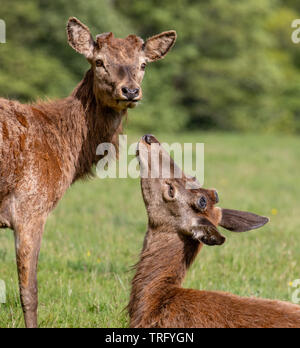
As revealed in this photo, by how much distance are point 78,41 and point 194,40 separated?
39725 mm

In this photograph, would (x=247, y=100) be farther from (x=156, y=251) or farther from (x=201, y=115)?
(x=156, y=251)

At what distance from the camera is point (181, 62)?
43281 mm

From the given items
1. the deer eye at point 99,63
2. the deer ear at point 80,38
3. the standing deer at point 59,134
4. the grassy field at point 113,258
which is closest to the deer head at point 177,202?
the grassy field at point 113,258

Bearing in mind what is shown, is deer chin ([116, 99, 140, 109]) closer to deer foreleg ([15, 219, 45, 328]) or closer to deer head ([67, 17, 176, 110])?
deer head ([67, 17, 176, 110])

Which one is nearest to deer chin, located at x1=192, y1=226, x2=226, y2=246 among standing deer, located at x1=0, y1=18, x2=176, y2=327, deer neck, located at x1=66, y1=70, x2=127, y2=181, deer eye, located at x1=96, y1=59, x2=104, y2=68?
standing deer, located at x1=0, y1=18, x2=176, y2=327

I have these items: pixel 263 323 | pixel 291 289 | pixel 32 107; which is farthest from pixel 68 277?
pixel 263 323

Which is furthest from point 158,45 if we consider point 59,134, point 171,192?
point 171,192

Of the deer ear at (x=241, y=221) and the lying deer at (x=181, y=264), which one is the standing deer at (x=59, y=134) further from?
the deer ear at (x=241, y=221)

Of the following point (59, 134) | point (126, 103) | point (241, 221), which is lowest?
point (241, 221)

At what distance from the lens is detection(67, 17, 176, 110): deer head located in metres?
5.55

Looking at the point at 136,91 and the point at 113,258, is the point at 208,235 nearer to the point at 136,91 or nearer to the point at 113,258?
the point at 136,91

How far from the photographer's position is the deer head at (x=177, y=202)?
15.4ft

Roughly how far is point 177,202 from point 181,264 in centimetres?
52

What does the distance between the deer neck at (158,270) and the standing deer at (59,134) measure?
1.02 metres
